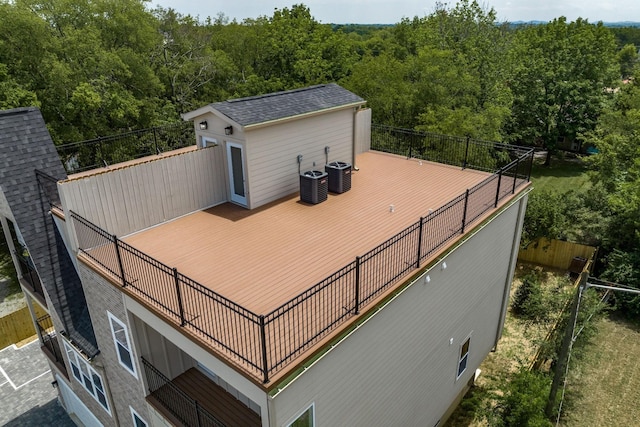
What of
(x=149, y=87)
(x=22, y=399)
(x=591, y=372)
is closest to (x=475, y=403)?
(x=591, y=372)

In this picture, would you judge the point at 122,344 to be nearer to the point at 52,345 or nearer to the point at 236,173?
the point at 236,173

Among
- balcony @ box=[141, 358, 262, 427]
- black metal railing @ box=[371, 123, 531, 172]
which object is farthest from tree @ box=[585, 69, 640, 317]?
balcony @ box=[141, 358, 262, 427]

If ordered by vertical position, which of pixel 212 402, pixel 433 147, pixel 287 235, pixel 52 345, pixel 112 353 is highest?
pixel 287 235

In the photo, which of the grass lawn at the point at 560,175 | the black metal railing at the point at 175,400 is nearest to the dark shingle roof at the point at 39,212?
the black metal railing at the point at 175,400

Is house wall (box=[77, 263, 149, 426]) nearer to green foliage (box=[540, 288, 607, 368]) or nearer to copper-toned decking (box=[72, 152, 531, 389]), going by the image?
copper-toned decking (box=[72, 152, 531, 389])

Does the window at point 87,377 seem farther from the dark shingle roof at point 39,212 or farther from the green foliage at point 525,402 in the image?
the green foliage at point 525,402

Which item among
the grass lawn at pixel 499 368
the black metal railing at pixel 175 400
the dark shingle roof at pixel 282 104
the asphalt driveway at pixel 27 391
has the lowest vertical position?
the asphalt driveway at pixel 27 391

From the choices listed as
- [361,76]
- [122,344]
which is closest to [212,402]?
[122,344]
